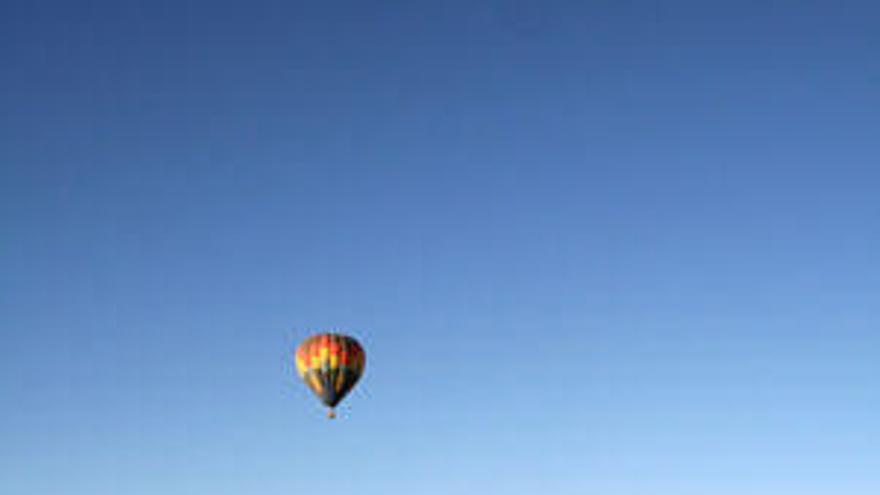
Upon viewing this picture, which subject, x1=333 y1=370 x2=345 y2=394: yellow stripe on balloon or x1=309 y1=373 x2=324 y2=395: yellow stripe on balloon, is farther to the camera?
x1=309 y1=373 x2=324 y2=395: yellow stripe on balloon

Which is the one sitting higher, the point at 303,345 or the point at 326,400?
the point at 303,345

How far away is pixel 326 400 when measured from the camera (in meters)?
85.5

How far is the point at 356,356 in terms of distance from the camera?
3472 inches

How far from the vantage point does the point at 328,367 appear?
8581 centimetres

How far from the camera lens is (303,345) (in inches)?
3452

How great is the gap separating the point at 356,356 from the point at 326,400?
592 centimetres

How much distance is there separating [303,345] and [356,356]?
5.97m

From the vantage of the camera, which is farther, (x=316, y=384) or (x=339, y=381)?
(x=316, y=384)

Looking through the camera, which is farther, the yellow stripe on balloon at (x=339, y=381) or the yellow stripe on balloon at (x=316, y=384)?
the yellow stripe on balloon at (x=316, y=384)

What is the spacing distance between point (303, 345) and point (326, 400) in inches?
264

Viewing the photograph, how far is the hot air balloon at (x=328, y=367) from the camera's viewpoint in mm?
85625

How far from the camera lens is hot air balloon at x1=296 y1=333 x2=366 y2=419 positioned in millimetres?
85625
